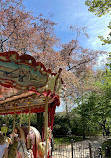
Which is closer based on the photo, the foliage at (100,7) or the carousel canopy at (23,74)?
the carousel canopy at (23,74)

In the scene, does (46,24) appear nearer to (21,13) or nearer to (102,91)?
(21,13)

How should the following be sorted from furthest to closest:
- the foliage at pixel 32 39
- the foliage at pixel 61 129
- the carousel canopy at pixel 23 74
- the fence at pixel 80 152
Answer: the foliage at pixel 61 129 < the foliage at pixel 32 39 < the fence at pixel 80 152 < the carousel canopy at pixel 23 74

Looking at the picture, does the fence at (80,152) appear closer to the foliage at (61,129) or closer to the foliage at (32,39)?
the foliage at (32,39)

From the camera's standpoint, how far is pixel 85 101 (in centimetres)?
1628

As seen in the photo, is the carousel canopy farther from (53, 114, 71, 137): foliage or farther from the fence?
(53, 114, 71, 137): foliage

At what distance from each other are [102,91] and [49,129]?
11.6 m

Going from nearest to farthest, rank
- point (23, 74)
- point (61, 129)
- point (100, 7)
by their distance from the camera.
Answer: point (23, 74) < point (100, 7) < point (61, 129)

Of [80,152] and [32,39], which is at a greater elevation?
[32,39]

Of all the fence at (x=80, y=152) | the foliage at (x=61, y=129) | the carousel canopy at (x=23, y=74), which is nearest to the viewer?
the carousel canopy at (x=23, y=74)

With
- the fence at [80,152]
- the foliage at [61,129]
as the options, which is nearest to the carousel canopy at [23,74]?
the fence at [80,152]

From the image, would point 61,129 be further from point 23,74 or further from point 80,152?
point 23,74

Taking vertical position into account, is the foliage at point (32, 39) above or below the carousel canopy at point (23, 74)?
above

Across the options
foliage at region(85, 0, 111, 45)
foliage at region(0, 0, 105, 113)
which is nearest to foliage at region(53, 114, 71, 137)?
foliage at region(0, 0, 105, 113)

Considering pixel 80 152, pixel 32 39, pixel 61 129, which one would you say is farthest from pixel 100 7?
pixel 61 129
